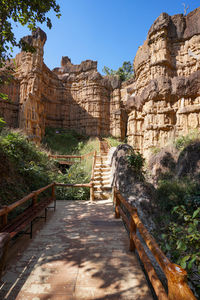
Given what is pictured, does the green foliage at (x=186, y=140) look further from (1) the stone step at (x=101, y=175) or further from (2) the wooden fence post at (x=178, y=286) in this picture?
(2) the wooden fence post at (x=178, y=286)

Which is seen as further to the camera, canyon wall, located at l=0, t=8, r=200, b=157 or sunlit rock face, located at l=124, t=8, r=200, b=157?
canyon wall, located at l=0, t=8, r=200, b=157

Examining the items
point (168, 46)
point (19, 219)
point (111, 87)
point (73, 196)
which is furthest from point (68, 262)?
point (111, 87)

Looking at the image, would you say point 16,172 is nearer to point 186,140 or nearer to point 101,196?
point 101,196

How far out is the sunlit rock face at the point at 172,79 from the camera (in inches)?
455

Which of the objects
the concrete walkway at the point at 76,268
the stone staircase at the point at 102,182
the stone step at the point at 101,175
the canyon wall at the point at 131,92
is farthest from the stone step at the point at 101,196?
the canyon wall at the point at 131,92

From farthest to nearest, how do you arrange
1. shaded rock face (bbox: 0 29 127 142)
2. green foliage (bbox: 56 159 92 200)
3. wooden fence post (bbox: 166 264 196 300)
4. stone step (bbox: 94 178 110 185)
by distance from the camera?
shaded rock face (bbox: 0 29 127 142) < stone step (bbox: 94 178 110 185) < green foliage (bbox: 56 159 92 200) < wooden fence post (bbox: 166 264 196 300)

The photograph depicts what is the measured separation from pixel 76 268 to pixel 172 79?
1373cm

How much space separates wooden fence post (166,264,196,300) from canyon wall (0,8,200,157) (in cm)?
1100

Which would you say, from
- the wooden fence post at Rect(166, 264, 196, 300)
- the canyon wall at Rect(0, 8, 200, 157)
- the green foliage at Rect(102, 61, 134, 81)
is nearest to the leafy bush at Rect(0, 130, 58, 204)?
the wooden fence post at Rect(166, 264, 196, 300)

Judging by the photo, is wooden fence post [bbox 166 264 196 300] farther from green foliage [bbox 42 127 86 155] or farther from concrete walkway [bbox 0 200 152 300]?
green foliage [bbox 42 127 86 155]

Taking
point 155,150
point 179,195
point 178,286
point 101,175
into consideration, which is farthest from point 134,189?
point 155,150

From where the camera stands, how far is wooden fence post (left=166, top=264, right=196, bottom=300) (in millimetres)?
1104

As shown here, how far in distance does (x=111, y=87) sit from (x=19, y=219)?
879 inches

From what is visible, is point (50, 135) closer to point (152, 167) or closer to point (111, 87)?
point (111, 87)
